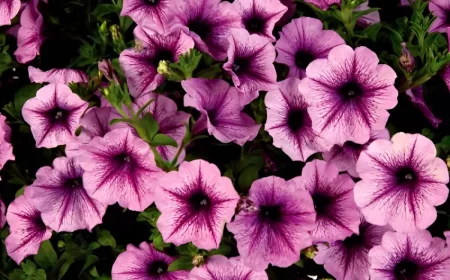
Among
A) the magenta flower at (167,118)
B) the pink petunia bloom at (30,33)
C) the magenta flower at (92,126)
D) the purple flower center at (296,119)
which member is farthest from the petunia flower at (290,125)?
the pink petunia bloom at (30,33)

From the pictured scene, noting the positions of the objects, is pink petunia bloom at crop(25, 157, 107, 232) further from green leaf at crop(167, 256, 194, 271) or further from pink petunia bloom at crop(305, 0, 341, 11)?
pink petunia bloom at crop(305, 0, 341, 11)

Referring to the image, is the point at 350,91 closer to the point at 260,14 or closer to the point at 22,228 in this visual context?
the point at 260,14

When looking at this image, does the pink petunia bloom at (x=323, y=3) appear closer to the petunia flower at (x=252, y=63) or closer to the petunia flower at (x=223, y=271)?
the petunia flower at (x=252, y=63)

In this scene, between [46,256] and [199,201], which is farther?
[46,256]

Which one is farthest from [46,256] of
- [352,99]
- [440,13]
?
[440,13]

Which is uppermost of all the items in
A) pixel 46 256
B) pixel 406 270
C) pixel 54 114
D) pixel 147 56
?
pixel 147 56

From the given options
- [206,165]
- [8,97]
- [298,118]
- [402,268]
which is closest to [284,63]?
[298,118]
